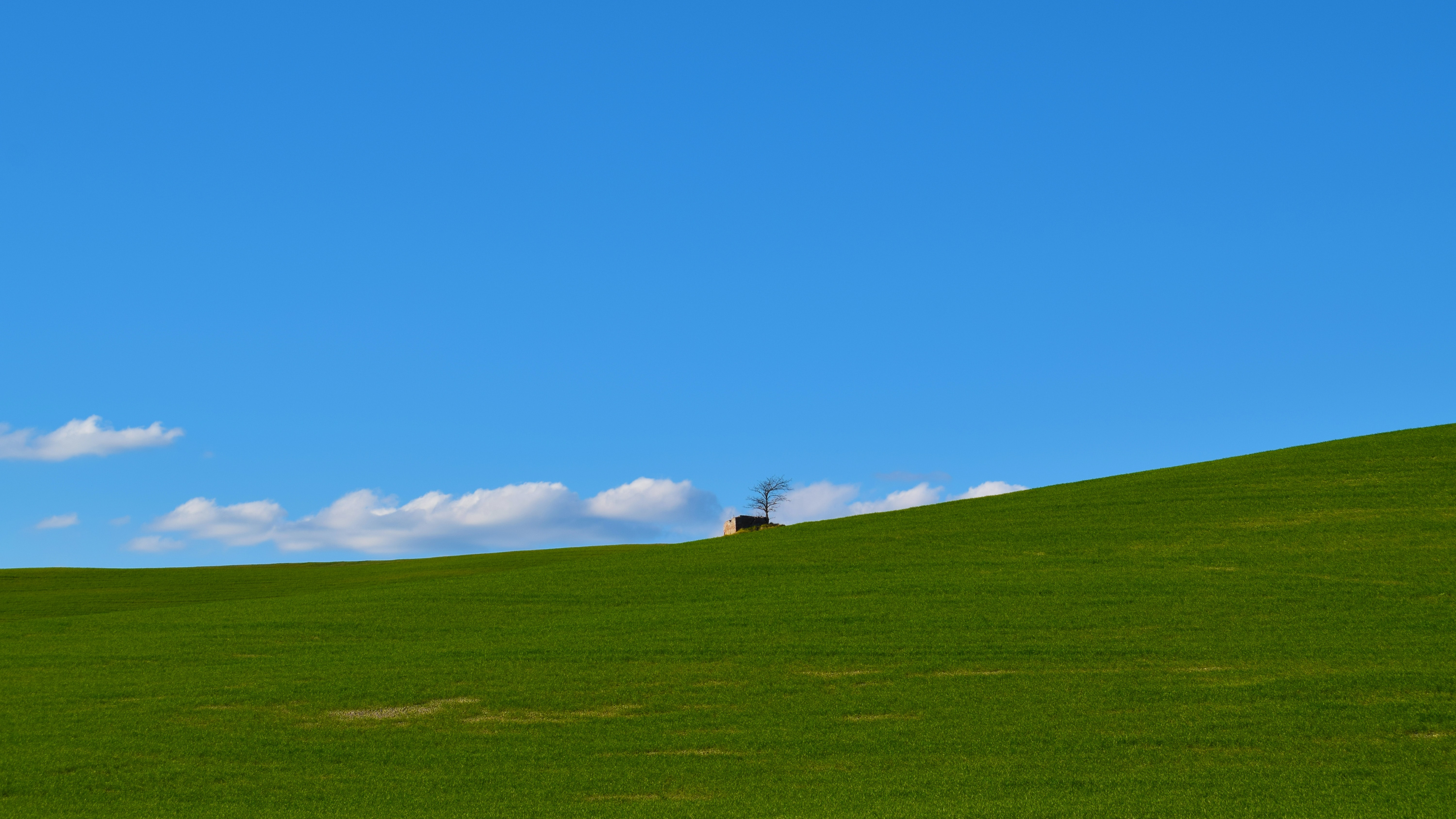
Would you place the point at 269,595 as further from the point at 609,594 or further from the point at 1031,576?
the point at 1031,576

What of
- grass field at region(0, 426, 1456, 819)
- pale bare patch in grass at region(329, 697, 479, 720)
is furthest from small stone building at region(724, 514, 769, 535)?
pale bare patch in grass at region(329, 697, 479, 720)

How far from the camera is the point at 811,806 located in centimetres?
1336

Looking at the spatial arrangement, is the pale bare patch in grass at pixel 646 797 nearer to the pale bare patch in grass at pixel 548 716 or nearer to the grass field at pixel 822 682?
the grass field at pixel 822 682

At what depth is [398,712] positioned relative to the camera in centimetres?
1875

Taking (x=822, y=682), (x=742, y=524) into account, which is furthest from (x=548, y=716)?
(x=742, y=524)

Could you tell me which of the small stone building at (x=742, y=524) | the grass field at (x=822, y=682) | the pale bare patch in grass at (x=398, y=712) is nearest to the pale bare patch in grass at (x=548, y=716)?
the grass field at (x=822, y=682)

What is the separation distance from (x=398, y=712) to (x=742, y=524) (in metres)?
47.4

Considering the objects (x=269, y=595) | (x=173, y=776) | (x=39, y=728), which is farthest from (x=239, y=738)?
(x=269, y=595)

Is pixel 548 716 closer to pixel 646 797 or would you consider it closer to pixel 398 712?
pixel 398 712

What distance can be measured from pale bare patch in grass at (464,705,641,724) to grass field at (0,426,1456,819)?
0.06 metres

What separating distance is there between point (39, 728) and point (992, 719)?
15.9 m

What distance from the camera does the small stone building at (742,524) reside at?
216ft

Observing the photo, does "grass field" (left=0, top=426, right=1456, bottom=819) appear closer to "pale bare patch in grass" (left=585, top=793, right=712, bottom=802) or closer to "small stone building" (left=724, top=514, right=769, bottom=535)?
"pale bare patch in grass" (left=585, top=793, right=712, bottom=802)

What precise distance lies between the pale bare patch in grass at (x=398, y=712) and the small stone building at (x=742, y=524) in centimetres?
4601
